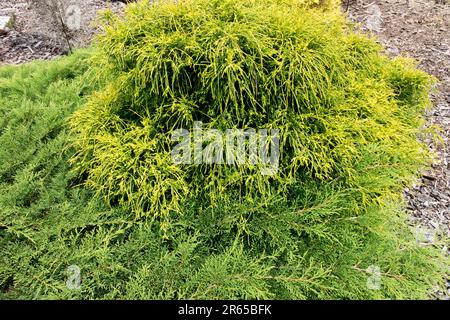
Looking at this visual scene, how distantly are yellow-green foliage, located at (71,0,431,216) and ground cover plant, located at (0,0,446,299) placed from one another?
1cm

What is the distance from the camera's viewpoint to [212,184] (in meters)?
1.86

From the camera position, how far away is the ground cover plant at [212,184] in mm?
1643

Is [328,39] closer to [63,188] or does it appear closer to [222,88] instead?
[222,88]

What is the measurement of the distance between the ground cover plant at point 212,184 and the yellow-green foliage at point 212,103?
10mm

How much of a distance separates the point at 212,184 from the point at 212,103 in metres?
0.45

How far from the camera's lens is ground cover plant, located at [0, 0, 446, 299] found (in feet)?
5.39

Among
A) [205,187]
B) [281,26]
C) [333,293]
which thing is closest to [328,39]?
[281,26]

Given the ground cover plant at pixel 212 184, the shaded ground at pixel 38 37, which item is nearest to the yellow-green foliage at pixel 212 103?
the ground cover plant at pixel 212 184

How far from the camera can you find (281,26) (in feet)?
6.39

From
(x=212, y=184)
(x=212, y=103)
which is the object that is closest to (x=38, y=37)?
(x=212, y=103)

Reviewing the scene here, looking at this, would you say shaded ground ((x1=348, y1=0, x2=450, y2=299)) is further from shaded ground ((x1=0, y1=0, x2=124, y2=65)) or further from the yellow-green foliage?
shaded ground ((x1=0, y1=0, x2=124, y2=65))

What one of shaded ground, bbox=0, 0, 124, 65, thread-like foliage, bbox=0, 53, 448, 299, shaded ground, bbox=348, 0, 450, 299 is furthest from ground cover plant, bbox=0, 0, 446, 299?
shaded ground, bbox=0, 0, 124, 65

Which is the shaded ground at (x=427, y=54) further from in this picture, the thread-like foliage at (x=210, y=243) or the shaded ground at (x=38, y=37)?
the shaded ground at (x=38, y=37)

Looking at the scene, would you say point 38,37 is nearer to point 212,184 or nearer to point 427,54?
point 212,184
